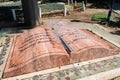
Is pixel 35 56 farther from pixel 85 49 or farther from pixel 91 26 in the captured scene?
pixel 91 26

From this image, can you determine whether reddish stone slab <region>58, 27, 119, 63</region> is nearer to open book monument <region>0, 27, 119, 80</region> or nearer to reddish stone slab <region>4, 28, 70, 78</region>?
open book monument <region>0, 27, 119, 80</region>

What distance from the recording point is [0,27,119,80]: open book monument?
880 cm

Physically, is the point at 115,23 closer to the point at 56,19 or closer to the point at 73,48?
the point at 56,19

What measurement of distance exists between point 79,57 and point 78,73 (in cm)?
116

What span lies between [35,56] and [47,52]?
64cm

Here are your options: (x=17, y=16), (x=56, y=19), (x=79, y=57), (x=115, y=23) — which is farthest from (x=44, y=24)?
(x=79, y=57)

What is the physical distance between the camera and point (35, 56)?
29.4 ft

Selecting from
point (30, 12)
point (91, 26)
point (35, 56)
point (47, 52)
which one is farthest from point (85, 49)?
point (30, 12)

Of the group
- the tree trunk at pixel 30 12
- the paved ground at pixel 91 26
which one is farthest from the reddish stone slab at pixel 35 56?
the tree trunk at pixel 30 12

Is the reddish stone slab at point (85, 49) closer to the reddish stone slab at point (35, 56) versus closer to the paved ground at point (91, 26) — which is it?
the reddish stone slab at point (35, 56)

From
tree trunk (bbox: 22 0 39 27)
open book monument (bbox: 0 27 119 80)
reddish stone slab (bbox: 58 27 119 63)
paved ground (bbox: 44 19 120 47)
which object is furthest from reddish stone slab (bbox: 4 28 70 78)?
tree trunk (bbox: 22 0 39 27)

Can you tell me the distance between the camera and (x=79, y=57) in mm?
9742

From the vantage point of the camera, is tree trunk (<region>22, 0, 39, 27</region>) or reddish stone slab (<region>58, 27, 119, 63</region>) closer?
reddish stone slab (<region>58, 27, 119, 63</region>)

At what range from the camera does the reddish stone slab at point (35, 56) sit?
343 inches
